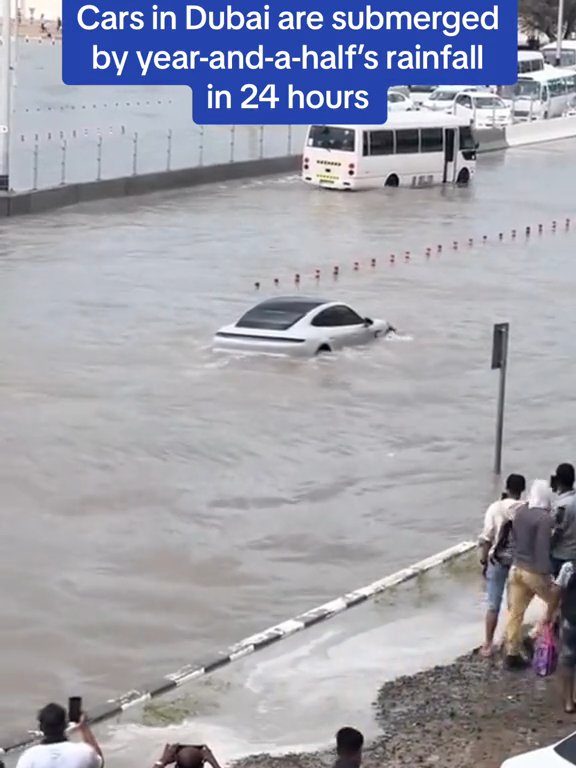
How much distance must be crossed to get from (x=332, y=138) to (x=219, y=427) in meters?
27.6

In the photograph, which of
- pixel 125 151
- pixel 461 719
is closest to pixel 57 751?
pixel 461 719

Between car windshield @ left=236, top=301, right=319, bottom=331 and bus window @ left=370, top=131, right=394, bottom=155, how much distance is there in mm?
22130

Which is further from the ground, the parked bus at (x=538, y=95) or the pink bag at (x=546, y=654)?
the pink bag at (x=546, y=654)

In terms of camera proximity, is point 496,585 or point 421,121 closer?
point 496,585

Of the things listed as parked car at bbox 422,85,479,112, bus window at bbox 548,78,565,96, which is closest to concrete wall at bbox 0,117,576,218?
parked car at bbox 422,85,479,112

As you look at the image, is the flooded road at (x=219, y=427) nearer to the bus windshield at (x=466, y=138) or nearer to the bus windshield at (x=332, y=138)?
the bus windshield at (x=332, y=138)

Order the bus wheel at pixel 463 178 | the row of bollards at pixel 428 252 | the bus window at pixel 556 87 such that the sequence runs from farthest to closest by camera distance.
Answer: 1. the bus window at pixel 556 87
2. the bus wheel at pixel 463 178
3. the row of bollards at pixel 428 252

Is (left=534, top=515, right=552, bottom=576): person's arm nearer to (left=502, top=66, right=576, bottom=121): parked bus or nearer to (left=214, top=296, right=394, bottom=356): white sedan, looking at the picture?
(left=214, top=296, right=394, bottom=356): white sedan

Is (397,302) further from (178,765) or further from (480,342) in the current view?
(178,765)

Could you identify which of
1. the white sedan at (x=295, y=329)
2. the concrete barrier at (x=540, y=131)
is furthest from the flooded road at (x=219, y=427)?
the concrete barrier at (x=540, y=131)

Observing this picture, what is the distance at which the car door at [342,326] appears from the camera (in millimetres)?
26766

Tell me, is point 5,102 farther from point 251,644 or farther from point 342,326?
point 251,644

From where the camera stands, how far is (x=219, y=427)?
72.9 feet

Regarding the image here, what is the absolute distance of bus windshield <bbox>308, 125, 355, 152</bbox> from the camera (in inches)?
1909
